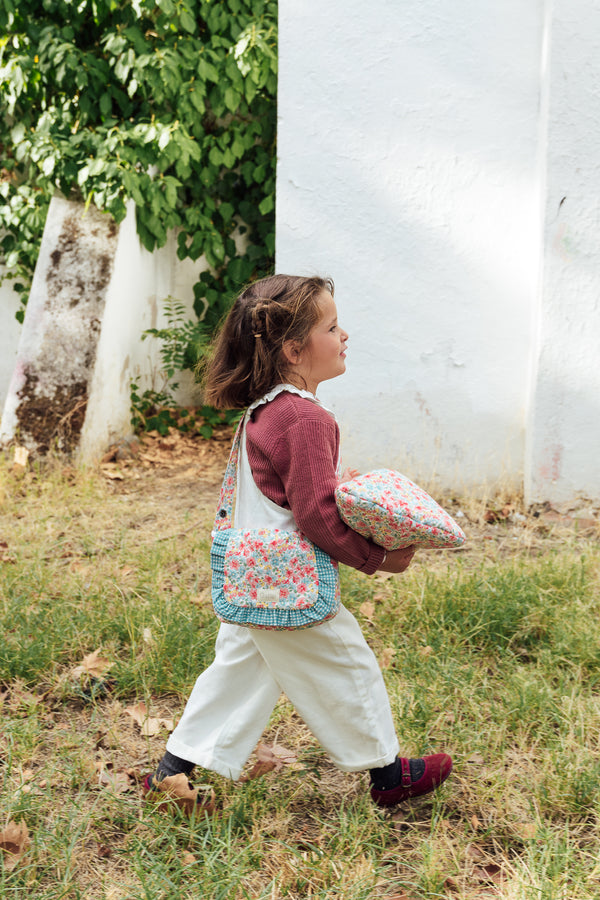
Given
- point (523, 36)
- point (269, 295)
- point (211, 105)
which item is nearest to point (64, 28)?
point (211, 105)

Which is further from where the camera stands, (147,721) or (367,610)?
(367,610)

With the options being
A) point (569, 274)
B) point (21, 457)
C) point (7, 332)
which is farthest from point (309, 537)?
point (7, 332)

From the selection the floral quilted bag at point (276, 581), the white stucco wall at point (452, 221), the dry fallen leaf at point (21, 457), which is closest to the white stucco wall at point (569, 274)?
the white stucco wall at point (452, 221)

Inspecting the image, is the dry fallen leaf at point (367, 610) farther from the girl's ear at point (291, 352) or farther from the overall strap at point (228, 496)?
the girl's ear at point (291, 352)

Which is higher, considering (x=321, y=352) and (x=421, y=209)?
(x=421, y=209)

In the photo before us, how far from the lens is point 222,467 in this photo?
17.3 feet

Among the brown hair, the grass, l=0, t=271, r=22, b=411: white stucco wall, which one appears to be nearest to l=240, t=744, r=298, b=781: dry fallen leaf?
the grass

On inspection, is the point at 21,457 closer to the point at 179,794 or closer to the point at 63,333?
the point at 63,333

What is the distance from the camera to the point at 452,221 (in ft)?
13.8

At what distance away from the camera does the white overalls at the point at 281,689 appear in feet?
6.03

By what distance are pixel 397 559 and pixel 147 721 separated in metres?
1.05

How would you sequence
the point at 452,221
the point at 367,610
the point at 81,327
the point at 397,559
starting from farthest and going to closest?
the point at 81,327 → the point at 452,221 → the point at 367,610 → the point at 397,559

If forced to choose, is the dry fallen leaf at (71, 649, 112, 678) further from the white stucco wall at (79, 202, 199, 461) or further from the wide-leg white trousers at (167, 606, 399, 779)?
the white stucco wall at (79, 202, 199, 461)

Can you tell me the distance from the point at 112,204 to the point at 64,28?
117cm
